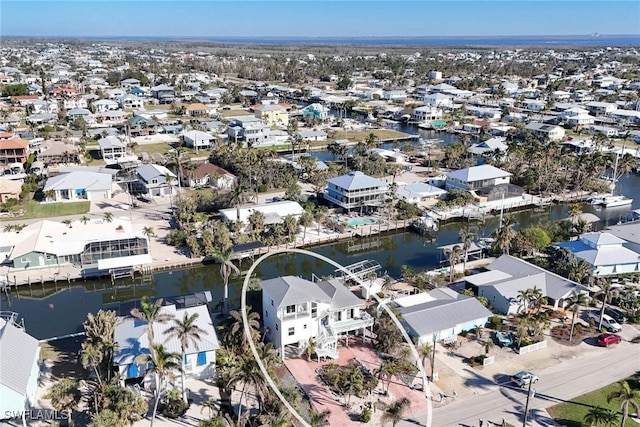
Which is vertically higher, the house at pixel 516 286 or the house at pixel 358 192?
the house at pixel 358 192

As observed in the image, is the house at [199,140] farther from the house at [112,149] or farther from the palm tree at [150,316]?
the palm tree at [150,316]

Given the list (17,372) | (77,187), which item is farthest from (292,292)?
(77,187)

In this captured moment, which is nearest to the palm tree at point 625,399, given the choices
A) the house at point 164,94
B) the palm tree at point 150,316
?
the palm tree at point 150,316

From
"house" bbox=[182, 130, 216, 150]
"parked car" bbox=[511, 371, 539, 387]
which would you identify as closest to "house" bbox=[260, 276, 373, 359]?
"parked car" bbox=[511, 371, 539, 387]

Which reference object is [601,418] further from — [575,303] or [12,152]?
[12,152]

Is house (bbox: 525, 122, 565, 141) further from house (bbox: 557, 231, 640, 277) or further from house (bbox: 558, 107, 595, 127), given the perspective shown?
house (bbox: 557, 231, 640, 277)

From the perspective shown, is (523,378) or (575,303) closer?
(523,378)

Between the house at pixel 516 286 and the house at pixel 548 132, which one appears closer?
the house at pixel 516 286
